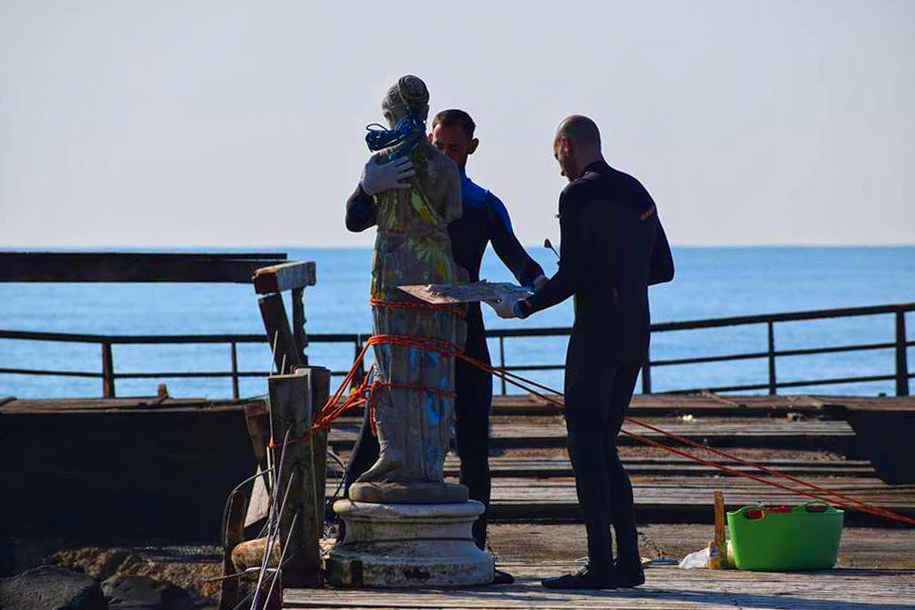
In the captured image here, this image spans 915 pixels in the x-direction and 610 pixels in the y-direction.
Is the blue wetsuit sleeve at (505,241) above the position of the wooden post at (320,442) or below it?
above

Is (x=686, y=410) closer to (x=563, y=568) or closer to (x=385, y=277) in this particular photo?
(x=563, y=568)

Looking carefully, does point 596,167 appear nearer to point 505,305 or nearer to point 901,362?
point 505,305

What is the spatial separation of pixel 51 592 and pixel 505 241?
17.5ft

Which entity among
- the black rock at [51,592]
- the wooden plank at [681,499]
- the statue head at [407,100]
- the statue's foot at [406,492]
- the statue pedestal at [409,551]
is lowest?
the black rock at [51,592]

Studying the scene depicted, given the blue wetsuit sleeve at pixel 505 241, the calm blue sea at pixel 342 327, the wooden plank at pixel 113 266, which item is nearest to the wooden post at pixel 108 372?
the wooden plank at pixel 113 266

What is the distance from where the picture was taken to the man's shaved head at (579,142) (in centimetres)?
728

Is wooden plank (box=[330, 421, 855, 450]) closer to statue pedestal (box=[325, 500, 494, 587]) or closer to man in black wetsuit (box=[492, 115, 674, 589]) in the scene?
statue pedestal (box=[325, 500, 494, 587])

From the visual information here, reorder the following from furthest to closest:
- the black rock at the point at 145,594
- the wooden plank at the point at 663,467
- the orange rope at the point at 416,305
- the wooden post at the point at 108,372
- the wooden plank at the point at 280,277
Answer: the wooden post at the point at 108,372
the black rock at the point at 145,594
the wooden plank at the point at 663,467
the wooden plank at the point at 280,277
the orange rope at the point at 416,305

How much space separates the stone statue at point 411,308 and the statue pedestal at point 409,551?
96 mm

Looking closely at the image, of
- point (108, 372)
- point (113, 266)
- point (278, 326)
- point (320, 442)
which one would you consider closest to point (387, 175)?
point (320, 442)

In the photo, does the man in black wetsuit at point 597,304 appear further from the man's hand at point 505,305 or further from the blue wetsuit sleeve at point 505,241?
the blue wetsuit sleeve at point 505,241

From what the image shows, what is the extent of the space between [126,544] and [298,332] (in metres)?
4.84

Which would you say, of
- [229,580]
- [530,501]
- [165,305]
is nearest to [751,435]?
[530,501]

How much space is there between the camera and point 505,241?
7.92 meters
